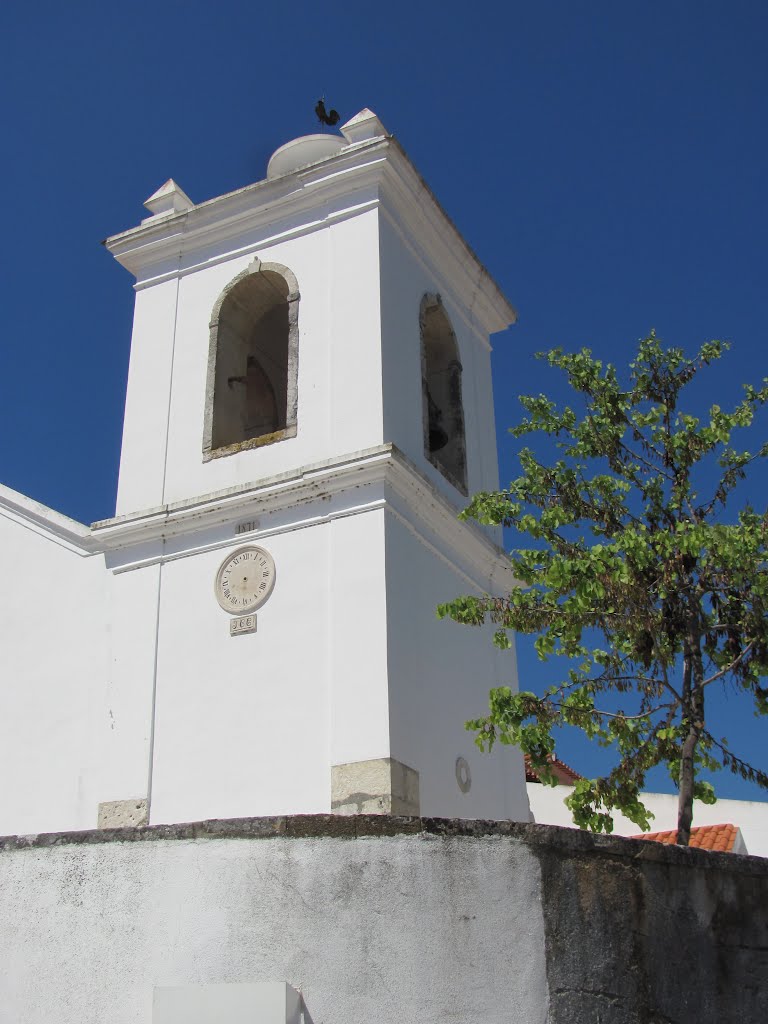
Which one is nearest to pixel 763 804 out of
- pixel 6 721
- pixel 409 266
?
pixel 409 266

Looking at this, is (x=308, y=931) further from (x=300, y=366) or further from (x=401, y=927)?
(x=300, y=366)

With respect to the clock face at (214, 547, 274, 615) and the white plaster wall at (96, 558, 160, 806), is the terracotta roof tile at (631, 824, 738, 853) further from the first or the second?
the white plaster wall at (96, 558, 160, 806)

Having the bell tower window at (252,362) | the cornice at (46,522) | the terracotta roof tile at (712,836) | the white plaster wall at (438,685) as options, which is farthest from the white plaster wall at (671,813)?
the cornice at (46,522)

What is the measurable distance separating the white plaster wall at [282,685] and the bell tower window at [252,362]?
1.43 metres

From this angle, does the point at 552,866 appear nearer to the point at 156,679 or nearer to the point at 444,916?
the point at 444,916

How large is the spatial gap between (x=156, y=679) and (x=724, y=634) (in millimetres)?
4508

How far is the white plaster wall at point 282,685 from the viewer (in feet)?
28.3

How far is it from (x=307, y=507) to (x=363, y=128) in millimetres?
3905

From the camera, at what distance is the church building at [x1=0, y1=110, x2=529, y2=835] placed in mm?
8922

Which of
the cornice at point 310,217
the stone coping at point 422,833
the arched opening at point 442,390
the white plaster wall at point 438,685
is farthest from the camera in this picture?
the arched opening at point 442,390

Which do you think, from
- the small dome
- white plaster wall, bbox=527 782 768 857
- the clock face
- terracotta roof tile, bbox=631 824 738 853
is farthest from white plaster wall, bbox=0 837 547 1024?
white plaster wall, bbox=527 782 768 857

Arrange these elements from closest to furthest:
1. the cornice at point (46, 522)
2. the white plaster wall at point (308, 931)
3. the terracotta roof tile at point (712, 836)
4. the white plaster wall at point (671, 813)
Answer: the white plaster wall at point (308, 931)
the cornice at point (46, 522)
the terracotta roof tile at point (712, 836)
the white plaster wall at point (671, 813)

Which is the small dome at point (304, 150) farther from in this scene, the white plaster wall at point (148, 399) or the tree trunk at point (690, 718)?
the tree trunk at point (690, 718)

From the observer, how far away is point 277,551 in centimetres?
962
